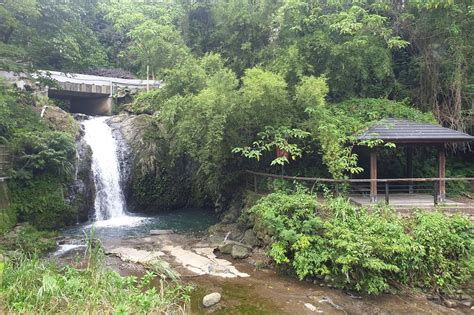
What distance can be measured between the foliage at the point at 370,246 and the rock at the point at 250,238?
5.67 ft

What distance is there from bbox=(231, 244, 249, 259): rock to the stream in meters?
0.19

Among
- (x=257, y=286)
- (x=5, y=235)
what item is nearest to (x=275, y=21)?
(x=257, y=286)

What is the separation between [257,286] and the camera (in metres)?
8.92

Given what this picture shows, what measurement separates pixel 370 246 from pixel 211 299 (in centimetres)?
380

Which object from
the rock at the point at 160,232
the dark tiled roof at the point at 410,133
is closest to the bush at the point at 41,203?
A: the rock at the point at 160,232

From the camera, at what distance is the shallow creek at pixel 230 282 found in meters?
7.82

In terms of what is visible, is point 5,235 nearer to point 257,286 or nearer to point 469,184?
point 257,286

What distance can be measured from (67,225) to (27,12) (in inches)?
328

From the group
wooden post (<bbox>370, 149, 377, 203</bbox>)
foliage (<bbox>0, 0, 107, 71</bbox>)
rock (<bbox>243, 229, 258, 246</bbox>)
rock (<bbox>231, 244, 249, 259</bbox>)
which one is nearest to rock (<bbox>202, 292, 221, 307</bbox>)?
rock (<bbox>231, 244, 249, 259</bbox>)

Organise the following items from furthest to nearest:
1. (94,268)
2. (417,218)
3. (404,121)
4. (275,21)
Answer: (275,21)
(404,121)
(417,218)
(94,268)

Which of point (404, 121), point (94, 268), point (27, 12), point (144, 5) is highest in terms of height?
point (144, 5)

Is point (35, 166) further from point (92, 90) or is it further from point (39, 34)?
point (92, 90)

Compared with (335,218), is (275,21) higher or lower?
higher

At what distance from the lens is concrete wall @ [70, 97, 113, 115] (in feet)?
81.9
